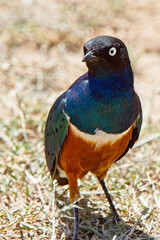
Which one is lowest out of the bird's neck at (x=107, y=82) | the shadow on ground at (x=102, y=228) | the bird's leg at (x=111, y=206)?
the shadow on ground at (x=102, y=228)

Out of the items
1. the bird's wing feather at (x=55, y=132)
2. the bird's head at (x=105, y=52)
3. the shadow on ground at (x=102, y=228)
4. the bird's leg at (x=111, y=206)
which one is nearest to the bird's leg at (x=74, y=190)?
the shadow on ground at (x=102, y=228)

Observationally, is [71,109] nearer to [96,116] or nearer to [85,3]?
[96,116]

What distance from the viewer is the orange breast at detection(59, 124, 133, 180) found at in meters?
3.86

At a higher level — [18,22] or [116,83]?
[18,22]

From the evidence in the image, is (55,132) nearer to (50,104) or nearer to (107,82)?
(107,82)

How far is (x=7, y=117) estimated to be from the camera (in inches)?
233

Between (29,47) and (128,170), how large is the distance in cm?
303

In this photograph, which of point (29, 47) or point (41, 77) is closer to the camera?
point (41, 77)

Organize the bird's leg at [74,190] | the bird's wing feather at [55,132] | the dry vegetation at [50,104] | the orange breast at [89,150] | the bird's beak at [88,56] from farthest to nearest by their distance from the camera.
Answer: the dry vegetation at [50,104]
the bird's leg at [74,190]
the bird's wing feather at [55,132]
the orange breast at [89,150]
the bird's beak at [88,56]

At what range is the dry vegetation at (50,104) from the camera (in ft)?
14.3

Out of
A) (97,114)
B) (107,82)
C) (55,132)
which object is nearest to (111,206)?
(55,132)

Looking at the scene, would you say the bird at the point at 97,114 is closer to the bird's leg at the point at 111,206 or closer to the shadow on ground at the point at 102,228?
the shadow on ground at the point at 102,228

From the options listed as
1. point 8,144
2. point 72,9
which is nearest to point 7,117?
point 8,144

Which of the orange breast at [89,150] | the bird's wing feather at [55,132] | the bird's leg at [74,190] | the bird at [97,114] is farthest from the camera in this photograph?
the bird's leg at [74,190]
